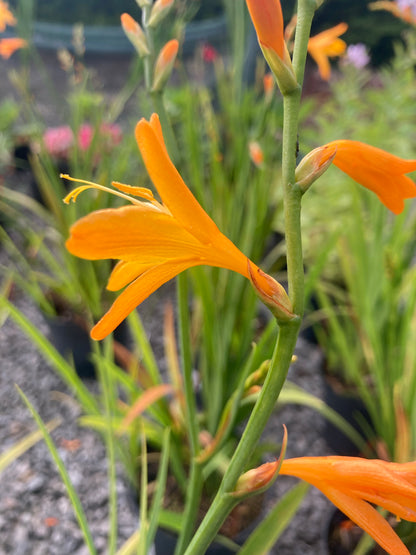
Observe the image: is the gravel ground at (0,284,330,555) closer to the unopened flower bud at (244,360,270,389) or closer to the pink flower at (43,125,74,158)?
the unopened flower bud at (244,360,270,389)

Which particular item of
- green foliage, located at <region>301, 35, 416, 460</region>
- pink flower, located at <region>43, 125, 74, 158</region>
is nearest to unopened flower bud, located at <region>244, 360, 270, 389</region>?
green foliage, located at <region>301, 35, 416, 460</region>

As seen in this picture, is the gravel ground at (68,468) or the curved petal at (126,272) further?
the gravel ground at (68,468)

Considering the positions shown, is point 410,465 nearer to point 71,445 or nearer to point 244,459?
point 244,459

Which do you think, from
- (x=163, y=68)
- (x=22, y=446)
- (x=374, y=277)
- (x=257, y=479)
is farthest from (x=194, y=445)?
(x=374, y=277)

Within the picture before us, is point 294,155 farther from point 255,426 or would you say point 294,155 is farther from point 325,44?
point 325,44

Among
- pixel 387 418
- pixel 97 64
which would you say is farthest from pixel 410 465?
pixel 97 64

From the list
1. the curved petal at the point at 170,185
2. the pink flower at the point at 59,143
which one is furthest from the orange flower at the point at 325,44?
the pink flower at the point at 59,143

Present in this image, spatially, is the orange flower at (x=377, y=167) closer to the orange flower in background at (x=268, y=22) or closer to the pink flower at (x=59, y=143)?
the orange flower in background at (x=268, y=22)
